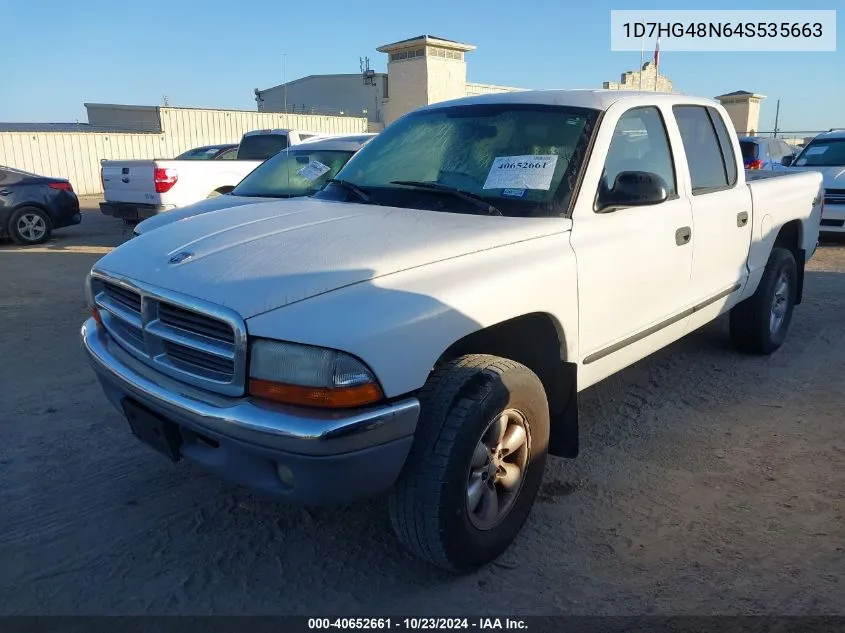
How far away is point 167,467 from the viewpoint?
355cm

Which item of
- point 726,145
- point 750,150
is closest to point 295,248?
point 726,145

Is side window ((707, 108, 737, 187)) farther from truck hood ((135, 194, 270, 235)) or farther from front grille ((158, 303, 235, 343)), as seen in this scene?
truck hood ((135, 194, 270, 235))

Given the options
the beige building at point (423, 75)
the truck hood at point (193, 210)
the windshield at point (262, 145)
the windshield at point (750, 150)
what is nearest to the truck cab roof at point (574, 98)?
the truck hood at point (193, 210)

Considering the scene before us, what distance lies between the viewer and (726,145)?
4434 millimetres

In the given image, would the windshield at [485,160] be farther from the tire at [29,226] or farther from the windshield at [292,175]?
the tire at [29,226]

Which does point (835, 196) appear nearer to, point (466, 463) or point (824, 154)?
point (824, 154)

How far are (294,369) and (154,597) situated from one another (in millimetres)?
1153

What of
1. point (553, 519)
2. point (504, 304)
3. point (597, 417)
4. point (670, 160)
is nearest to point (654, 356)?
point (597, 417)

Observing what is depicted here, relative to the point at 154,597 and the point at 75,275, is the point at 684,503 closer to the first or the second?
the point at 154,597

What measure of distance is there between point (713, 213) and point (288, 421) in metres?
2.97

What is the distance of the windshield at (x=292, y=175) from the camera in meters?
7.23

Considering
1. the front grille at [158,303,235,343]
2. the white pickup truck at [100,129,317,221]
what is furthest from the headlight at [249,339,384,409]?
the white pickup truck at [100,129,317,221]

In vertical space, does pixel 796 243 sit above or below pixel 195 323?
below

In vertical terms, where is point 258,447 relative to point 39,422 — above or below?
above
